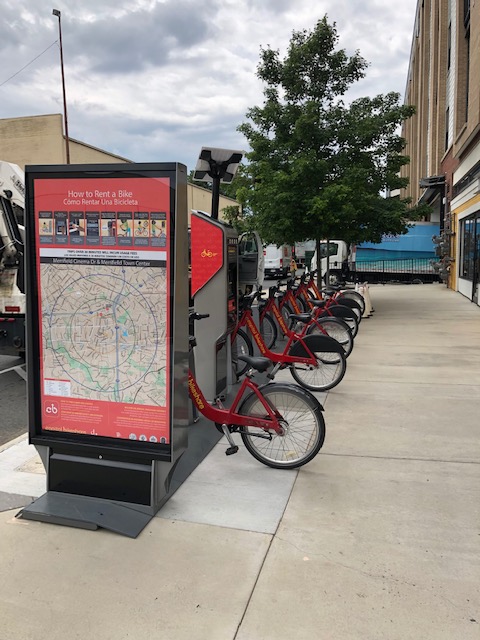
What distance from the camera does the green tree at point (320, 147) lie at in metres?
12.2

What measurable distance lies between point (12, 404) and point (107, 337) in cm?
350

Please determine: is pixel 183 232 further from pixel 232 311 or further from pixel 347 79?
pixel 347 79

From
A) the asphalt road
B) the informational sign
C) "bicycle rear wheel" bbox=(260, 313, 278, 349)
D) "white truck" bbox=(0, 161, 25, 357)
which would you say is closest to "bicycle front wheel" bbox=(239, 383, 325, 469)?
the informational sign

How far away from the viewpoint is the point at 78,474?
136 inches

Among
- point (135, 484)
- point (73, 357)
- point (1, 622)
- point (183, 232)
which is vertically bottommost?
point (1, 622)

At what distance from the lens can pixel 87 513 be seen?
3.30 meters

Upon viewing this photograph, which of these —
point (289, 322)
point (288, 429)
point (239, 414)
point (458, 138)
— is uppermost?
point (458, 138)

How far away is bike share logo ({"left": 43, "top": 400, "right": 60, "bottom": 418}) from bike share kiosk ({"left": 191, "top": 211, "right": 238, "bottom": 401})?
6.82 feet

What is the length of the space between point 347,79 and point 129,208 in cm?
1148

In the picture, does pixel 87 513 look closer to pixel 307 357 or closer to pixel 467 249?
pixel 307 357

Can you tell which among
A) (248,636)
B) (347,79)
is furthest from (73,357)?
(347,79)

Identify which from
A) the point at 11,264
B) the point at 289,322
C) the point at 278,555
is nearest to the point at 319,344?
the point at 289,322

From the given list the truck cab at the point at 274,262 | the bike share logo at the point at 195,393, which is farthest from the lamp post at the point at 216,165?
the truck cab at the point at 274,262

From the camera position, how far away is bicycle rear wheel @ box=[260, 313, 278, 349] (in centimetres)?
811
